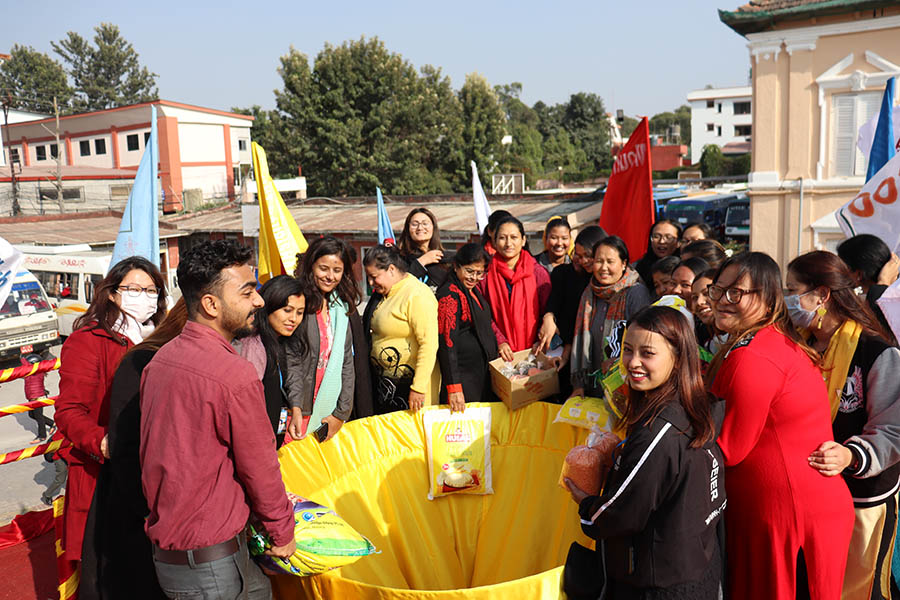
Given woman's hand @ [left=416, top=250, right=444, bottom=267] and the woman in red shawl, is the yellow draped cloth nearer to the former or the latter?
the woman in red shawl

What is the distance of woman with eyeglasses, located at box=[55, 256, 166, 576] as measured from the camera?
3.17 metres

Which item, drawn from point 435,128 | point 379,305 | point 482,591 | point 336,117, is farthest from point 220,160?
point 482,591

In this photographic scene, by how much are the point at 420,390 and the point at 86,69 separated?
71513 mm

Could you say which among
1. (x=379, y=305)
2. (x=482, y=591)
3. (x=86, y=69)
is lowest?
(x=482, y=591)

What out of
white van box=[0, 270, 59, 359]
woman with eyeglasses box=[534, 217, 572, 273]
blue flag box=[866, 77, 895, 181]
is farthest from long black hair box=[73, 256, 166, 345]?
white van box=[0, 270, 59, 359]

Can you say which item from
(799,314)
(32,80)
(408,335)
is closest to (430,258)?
(408,335)

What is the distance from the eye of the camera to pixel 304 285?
396 centimetres

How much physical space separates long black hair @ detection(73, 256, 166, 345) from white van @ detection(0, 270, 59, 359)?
9.78 m

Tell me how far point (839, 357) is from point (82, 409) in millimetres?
3338

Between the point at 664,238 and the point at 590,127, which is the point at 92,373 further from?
the point at 590,127

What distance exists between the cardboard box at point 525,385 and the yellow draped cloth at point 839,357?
5.49 feet

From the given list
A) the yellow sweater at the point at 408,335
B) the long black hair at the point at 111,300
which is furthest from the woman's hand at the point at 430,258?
the long black hair at the point at 111,300

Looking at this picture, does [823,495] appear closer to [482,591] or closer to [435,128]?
[482,591]

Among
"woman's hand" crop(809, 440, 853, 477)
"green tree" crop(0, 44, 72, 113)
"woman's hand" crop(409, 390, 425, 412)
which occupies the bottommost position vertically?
"woman's hand" crop(409, 390, 425, 412)
